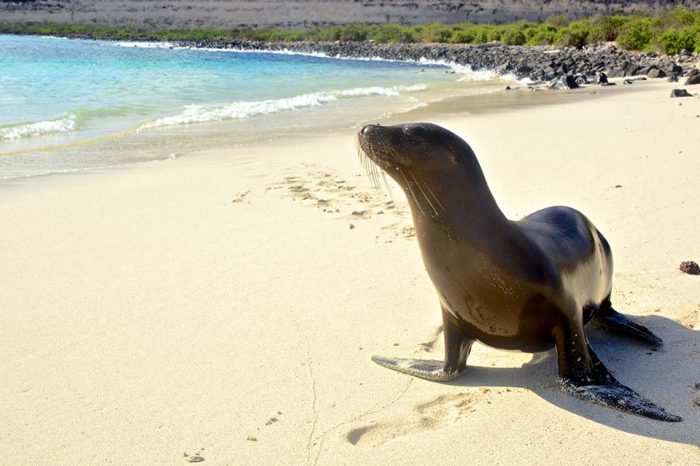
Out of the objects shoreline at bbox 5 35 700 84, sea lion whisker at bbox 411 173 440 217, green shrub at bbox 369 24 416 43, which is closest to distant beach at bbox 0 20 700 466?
sea lion whisker at bbox 411 173 440 217

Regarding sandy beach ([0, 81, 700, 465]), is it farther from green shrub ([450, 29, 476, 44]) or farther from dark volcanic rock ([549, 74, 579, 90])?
green shrub ([450, 29, 476, 44])

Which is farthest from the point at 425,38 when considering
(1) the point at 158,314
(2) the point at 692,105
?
(1) the point at 158,314

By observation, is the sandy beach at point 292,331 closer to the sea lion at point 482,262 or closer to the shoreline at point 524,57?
the sea lion at point 482,262

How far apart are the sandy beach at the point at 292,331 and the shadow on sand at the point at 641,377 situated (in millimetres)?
12

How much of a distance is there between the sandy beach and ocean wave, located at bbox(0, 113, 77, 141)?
4.97 metres

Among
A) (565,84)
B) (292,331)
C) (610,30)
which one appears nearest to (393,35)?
(610,30)

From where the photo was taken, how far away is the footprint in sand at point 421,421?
117 inches

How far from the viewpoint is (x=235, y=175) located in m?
8.22

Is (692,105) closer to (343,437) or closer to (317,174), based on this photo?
(317,174)

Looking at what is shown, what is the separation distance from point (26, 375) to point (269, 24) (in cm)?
9892

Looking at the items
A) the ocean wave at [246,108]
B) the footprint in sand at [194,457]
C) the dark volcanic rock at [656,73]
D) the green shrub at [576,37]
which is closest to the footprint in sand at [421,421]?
the footprint in sand at [194,457]

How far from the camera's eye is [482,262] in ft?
10.5

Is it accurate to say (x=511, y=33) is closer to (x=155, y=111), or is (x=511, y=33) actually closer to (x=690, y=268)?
(x=155, y=111)

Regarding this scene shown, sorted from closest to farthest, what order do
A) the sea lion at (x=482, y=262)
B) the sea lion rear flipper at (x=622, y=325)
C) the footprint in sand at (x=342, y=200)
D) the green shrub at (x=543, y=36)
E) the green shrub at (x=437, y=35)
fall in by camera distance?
the sea lion at (x=482, y=262), the sea lion rear flipper at (x=622, y=325), the footprint in sand at (x=342, y=200), the green shrub at (x=543, y=36), the green shrub at (x=437, y=35)
